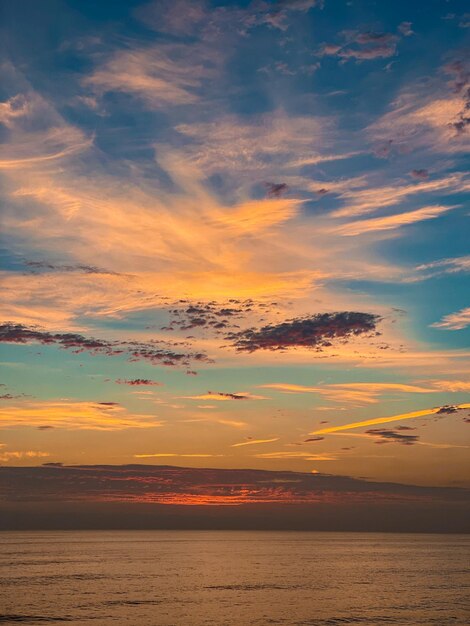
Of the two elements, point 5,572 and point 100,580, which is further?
point 5,572

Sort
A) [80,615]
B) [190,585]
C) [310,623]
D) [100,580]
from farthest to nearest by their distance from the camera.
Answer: [100,580]
[190,585]
[80,615]
[310,623]

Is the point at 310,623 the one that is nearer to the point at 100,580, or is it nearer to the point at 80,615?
the point at 80,615

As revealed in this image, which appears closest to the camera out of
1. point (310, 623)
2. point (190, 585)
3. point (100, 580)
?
point (310, 623)

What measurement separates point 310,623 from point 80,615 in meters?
33.9

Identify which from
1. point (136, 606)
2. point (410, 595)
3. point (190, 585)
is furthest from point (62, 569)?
point (410, 595)

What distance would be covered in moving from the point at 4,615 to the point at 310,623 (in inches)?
1736

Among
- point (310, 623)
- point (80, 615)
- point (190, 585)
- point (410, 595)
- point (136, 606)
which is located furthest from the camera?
point (190, 585)

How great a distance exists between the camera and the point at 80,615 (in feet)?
324

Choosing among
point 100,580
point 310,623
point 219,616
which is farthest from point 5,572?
point 310,623

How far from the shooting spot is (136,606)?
4225 inches

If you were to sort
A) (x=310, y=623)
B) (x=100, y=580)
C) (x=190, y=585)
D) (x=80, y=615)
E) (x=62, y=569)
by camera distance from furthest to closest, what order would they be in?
(x=62, y=569), (x=100, y=580), (x=190, y=585), (x=80, y=615), (x=310, y=623)

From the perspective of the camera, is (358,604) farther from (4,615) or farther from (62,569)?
(62,569)

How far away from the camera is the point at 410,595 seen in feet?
410

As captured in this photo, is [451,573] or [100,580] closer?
[100,580]
